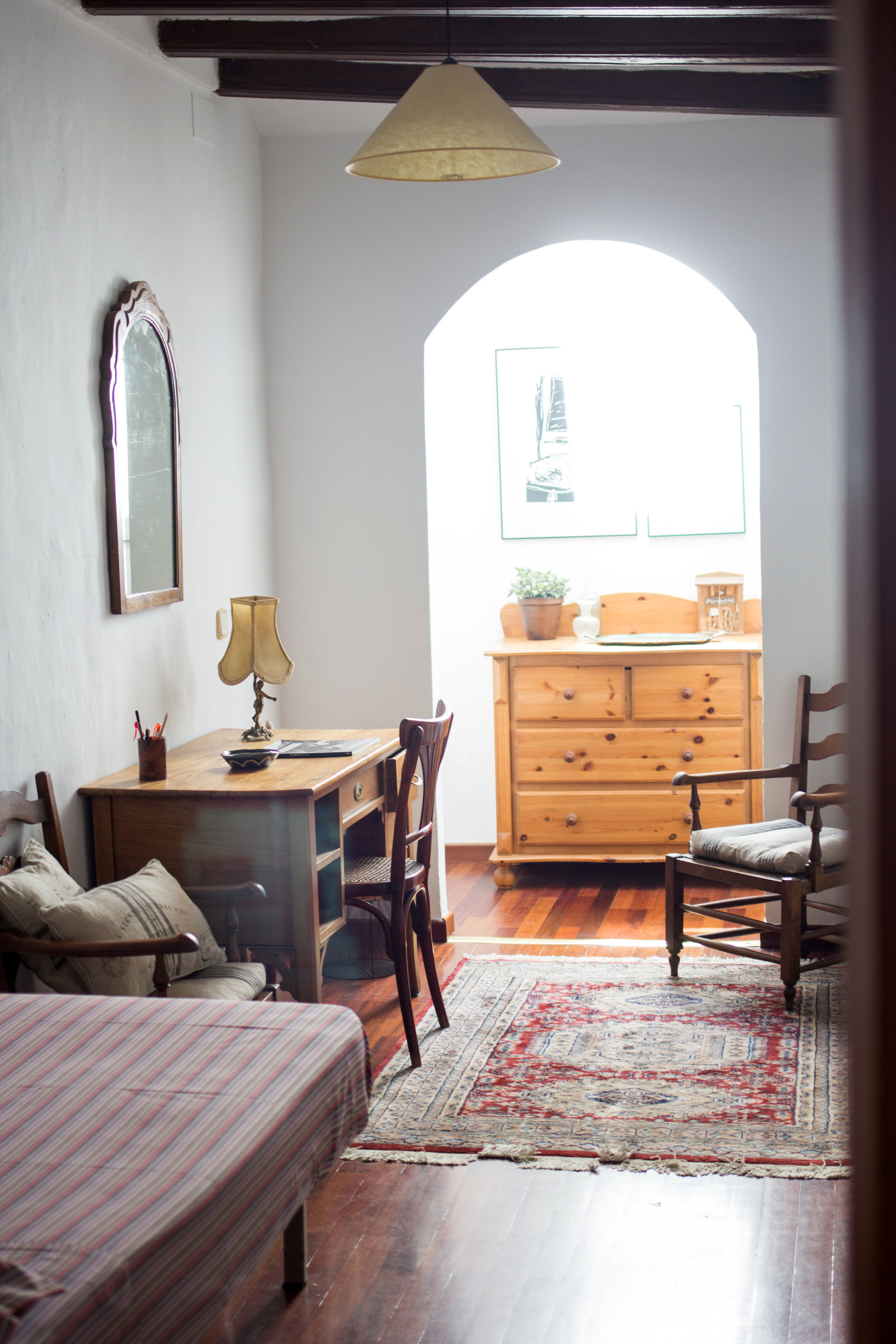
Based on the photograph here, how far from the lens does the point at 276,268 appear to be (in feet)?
15.3

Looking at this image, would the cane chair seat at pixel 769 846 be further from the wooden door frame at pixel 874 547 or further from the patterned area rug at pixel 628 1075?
the wooden door frame at pixel 874 547

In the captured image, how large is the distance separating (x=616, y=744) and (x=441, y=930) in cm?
125

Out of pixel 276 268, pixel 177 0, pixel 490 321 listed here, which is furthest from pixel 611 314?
pixel 177 0

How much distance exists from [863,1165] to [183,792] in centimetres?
287

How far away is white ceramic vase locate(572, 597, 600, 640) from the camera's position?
5.79 meters

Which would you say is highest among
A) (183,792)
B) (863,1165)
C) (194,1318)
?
(863,1165)

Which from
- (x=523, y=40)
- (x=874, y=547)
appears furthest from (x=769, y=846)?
(x=874, y=547)

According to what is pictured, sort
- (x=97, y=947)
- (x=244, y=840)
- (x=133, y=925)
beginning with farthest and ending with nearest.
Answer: (x=244, y=840)
(x=133, y=925)
(x=97, y=947)

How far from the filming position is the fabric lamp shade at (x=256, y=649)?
371cm

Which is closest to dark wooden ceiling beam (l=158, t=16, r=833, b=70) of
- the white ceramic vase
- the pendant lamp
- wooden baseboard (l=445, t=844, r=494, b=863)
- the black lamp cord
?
the black lamp cord

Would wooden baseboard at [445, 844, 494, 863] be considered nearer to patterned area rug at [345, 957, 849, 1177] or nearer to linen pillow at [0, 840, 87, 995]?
patterned area rug at [345, 957, 849, 1177]

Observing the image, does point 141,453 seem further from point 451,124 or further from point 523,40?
point 523,40

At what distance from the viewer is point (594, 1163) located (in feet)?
9.32

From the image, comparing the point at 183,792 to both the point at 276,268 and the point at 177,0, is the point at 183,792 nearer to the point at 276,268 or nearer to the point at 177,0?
the point at 177,0
